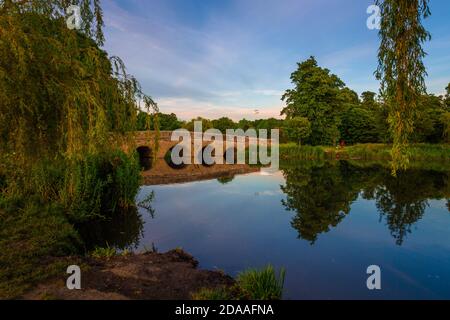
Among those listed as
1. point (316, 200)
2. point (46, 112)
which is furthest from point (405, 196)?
point (46, 112)

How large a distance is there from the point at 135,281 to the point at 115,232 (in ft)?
19.5

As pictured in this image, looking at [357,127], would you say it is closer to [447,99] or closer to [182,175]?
[447,99]

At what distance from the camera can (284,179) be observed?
2595 centimetres

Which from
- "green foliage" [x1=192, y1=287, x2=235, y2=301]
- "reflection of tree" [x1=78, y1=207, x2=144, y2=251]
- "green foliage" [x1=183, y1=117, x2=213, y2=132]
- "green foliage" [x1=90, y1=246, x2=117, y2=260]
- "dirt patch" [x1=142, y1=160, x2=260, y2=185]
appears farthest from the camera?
"green foliage" [x1=183, y1=117, x2=213, y2=132]

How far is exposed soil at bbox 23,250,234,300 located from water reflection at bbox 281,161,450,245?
5830mm

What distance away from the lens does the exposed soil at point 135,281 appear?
5500 mm

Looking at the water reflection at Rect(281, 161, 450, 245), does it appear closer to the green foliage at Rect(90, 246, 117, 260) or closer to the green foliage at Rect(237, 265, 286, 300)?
the green foliage at Rect(237, 265, 286, 300)

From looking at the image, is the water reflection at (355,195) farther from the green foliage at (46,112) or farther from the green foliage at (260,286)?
the green foliage at (46,112)

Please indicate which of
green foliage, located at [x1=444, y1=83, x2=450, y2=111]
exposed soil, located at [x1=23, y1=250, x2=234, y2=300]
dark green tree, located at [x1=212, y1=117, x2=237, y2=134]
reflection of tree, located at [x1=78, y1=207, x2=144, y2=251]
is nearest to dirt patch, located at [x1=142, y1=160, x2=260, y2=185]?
reflection of tree, located at [x1=78, y1=207, x2=144, y2=251]

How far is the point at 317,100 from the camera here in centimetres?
4266

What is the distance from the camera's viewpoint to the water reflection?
13355 mm

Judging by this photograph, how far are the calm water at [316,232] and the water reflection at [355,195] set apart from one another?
5cm

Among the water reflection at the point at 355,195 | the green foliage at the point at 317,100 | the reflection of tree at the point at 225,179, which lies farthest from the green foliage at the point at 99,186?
the green foliage at the point at 317,100
